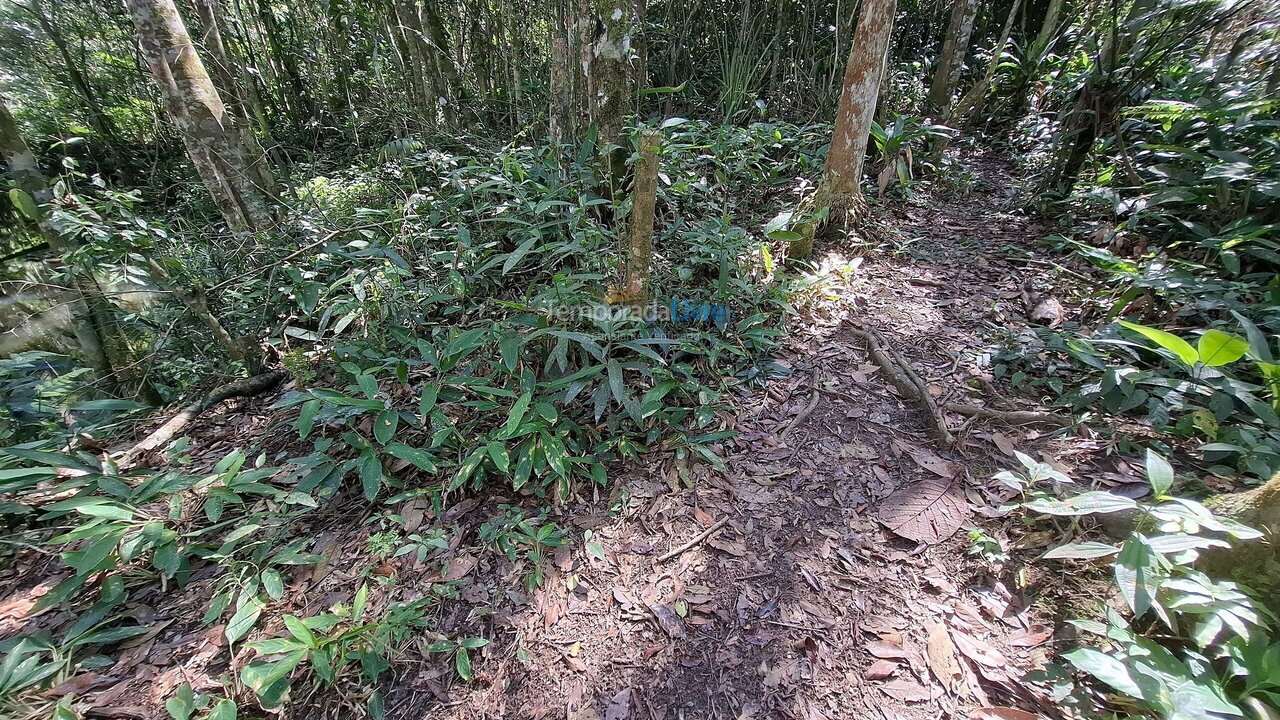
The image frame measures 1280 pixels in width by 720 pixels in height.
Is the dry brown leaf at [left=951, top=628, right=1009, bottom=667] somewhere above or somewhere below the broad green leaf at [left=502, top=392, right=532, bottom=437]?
below

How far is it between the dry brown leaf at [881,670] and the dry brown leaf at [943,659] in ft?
0.38

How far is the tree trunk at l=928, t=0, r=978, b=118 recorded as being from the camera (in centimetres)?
548

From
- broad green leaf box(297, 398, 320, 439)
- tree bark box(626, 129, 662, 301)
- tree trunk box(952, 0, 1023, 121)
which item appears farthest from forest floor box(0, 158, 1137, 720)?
tree trunk box(952, 0, 1023, 121)

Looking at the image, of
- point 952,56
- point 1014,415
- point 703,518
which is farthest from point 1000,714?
point 952,56

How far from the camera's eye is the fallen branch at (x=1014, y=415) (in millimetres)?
2402

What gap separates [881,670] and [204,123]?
17.2 feet

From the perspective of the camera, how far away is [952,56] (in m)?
5.82

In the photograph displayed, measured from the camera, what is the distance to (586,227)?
10.4 feet

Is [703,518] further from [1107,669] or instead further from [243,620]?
[243,620]

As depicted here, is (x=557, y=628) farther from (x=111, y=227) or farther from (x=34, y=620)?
(x=111, y=227)

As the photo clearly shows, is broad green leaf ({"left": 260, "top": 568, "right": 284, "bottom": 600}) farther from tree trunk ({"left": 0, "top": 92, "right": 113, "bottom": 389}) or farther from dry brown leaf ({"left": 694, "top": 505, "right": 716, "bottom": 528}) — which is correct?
tree trunk ({"left": 0, "top": 92, "right": 113, "bottom": 389})

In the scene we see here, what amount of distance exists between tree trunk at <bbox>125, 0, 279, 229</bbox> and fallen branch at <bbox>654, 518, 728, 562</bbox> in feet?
12.7

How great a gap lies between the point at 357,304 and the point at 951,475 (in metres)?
3.15

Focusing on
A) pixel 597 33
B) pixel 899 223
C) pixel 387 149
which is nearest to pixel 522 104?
pixel 387 149
